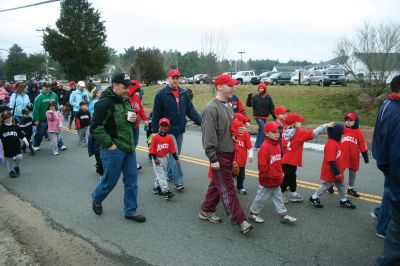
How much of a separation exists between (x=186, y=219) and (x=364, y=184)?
3.62m

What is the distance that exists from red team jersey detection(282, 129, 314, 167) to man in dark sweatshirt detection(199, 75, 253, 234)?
129 centimetres

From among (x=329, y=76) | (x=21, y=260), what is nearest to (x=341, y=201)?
(x=21, y=260)

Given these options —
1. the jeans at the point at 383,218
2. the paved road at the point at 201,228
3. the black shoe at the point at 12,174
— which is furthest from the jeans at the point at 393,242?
the black shoe at the point at 12,174

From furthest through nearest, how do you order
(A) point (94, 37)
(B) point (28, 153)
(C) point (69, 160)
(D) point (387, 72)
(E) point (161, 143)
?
(A) point (94, 37), (D) point (387, 72), (B) point (28, 153), (C) point (69, 160), (E) point (161, 143)

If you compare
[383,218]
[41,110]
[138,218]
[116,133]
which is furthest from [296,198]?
[41,110]

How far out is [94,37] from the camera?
151 ft

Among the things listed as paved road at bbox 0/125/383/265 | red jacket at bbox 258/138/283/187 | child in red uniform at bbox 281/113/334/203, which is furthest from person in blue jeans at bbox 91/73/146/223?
child in red uniform at bbox 281/113/334/203

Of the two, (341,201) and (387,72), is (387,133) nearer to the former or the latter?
(341,201)

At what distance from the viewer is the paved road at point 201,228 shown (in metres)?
4.18

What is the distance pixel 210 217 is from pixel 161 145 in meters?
1.70

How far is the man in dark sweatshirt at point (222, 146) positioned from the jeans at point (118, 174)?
3.97 ft

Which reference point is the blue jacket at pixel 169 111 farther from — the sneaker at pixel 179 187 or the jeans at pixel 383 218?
the jeans at pixel 383 218

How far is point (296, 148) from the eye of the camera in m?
5.65

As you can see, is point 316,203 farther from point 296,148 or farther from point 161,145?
point 161,145
